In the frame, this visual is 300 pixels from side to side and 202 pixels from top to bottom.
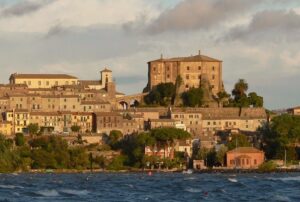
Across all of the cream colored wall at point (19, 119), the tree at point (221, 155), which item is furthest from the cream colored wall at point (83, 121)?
the tree at point (221, 155)

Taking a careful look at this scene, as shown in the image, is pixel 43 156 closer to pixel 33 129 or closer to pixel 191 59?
pixel 33 129

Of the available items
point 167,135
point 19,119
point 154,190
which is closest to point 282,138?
point 167,135

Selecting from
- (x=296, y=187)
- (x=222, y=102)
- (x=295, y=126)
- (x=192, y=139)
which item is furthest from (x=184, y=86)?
(x=296, y=187)

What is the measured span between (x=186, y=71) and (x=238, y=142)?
2318 centimetres

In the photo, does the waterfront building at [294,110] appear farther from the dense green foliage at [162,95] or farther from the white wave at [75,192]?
the white wave at [75,192]

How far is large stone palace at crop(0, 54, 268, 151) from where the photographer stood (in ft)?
498

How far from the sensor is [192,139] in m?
147

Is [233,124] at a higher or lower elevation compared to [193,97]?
lower

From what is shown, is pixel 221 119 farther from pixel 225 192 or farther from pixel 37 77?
pixel 225 192

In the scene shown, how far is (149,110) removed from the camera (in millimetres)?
155125

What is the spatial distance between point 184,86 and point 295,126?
2545 centimetres

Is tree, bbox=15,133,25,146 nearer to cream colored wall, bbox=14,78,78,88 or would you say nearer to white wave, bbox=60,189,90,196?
cream colored wall, bbox=14,78,78,88

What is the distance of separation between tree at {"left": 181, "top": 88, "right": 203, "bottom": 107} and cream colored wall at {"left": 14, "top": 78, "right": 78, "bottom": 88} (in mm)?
15709

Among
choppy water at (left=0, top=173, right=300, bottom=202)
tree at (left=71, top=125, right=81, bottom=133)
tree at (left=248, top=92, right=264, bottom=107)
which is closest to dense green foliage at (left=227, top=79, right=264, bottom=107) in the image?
tree at (left=248, top=92, right=264, bottom=107)
